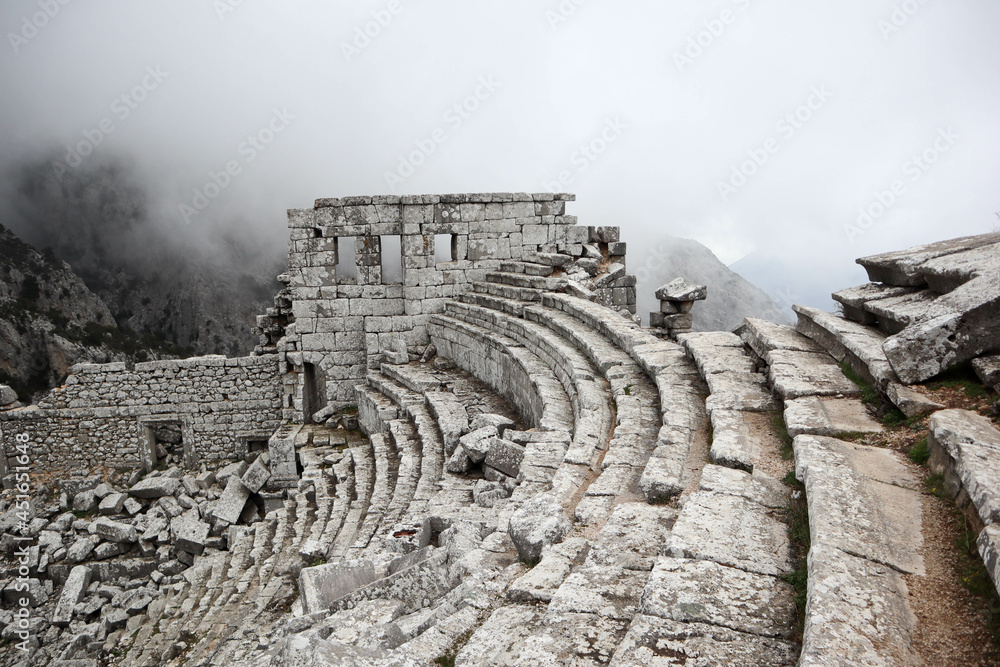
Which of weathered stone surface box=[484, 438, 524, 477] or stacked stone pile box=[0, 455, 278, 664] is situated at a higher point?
weathered stone surface box=[484, 438, 524, 477]

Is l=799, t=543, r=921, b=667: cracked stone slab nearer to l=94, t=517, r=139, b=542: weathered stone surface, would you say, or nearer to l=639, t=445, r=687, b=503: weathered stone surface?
l=639, t=445, r=687, b=503: weathered stone surface

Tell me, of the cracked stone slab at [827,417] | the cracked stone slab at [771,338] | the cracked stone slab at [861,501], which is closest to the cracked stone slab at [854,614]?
the cracked stone slab at [861,501]

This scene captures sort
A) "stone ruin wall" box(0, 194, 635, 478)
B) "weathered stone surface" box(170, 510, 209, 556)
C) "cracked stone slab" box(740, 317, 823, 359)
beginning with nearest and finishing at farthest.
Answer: "cracked stone slab" box(740, 317, 823, 359) < "weathered stone surface" box(170, 510, 209, 556) < "stone ruin wall" box(0, 194, 635, 478)

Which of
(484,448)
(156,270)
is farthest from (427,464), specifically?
(156,270)

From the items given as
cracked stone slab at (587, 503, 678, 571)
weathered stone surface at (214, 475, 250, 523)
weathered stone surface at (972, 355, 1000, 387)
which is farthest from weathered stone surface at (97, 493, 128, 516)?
weathered stone surface at (972, 355, 1000, 387)

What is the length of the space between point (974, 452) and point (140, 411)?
50.3 ft

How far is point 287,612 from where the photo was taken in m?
6.04

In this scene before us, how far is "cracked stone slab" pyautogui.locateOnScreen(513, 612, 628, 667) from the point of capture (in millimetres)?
2396

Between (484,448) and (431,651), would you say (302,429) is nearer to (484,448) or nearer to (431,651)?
(484,448)

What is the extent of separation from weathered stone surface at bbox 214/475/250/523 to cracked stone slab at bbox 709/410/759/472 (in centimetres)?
944

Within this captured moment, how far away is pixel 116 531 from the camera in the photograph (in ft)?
37.2

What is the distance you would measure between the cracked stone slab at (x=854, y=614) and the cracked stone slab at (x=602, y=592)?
722 millimetres

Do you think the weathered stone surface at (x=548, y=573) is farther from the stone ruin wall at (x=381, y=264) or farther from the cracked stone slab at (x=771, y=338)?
the stone ruin wall at (x=381, y=264)

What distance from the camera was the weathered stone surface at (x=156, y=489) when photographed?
13.0m
